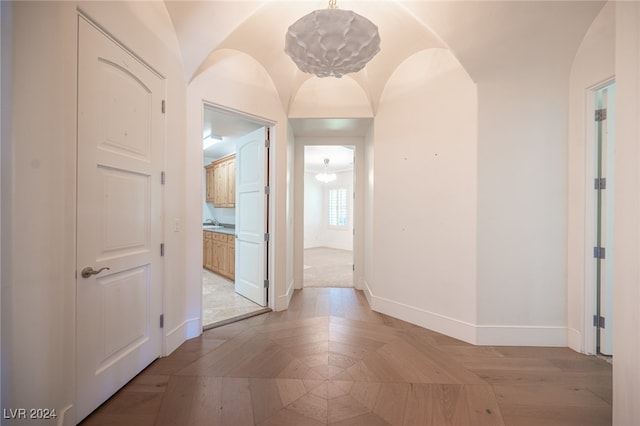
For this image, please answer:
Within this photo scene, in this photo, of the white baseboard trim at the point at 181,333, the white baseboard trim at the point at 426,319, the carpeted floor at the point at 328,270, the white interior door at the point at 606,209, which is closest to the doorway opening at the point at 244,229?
the white baseboard trim at the point at 181,333

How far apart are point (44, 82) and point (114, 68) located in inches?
20.1

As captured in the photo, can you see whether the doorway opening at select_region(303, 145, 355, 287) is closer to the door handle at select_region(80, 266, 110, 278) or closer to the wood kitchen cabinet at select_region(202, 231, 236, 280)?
the wood kitchen cabinet at select_region(202, 231, 236, 280)

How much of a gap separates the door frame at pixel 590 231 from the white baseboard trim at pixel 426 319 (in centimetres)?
94

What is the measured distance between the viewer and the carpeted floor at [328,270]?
4.52m

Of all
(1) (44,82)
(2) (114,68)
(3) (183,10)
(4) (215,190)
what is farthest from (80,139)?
(4) (215,190)

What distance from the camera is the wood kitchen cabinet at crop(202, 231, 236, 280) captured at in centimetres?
455

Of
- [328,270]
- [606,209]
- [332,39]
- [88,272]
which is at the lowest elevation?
[328,270]

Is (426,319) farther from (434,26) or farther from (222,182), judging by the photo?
(222,182)

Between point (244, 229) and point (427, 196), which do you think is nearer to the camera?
point (427, 196)

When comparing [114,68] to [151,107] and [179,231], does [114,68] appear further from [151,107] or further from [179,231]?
[179,231]

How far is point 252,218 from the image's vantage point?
3344mm

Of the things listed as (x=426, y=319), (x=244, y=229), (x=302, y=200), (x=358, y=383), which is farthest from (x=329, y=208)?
(x=358, y=383)

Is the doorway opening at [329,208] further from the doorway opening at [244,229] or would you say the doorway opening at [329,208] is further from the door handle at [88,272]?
the door handle at [88,272]

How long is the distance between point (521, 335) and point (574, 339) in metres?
0.44
